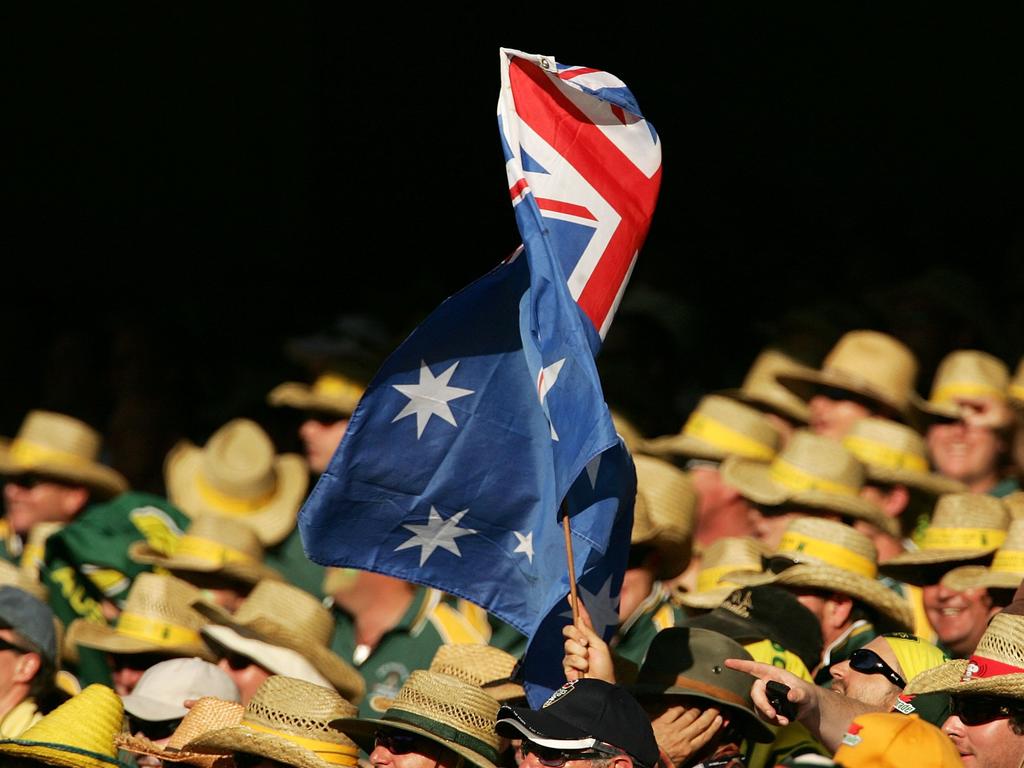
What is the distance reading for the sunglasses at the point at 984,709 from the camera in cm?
498

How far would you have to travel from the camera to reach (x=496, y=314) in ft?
19.8

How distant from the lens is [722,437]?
30.1 feet

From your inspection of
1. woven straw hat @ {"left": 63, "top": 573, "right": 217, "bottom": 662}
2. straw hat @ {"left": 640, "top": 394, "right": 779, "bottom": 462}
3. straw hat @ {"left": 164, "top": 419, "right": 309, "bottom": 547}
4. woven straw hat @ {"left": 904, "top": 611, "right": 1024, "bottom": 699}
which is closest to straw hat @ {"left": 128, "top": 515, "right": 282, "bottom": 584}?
woven straw hat @ {"left": 63, "top": 573, "right": 217, "bottom": 662}

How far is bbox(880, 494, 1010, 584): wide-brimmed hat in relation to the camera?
7230 millimetres

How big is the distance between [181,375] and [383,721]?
611 cm

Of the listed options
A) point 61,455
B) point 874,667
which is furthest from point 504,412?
point 61,455

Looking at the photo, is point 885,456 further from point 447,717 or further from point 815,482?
point 447,717

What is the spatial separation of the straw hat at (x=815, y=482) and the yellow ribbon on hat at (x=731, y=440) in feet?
1.53

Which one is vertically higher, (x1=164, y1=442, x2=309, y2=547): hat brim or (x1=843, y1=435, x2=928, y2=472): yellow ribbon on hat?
(x1=843, y1=435, x2=928, y2=472): yellow ribbon on hat

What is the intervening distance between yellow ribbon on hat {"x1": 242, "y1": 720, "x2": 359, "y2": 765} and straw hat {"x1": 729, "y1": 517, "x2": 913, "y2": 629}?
1564 mm

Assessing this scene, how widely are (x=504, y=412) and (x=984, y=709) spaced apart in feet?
5.61

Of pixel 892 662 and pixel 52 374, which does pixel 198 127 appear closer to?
pixel 52 374

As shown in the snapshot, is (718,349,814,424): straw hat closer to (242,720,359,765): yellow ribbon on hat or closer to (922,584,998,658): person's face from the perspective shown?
(922,584,998,658): person's face

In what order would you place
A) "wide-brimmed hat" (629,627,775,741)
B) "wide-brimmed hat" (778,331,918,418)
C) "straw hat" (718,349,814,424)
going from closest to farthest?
"wide-brimmed hat" (629,627,775,741) → "wide-brimmed hat" (778,331,918,418) → "straw hat" (718,349,814,424)
